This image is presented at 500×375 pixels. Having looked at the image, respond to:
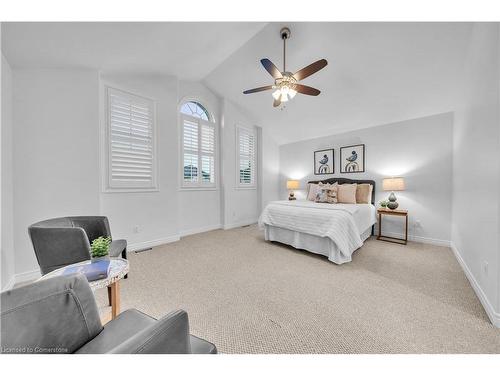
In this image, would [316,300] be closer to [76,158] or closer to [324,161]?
[76,158]

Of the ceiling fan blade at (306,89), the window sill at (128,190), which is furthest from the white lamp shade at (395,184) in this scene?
the window sill at (128,190)

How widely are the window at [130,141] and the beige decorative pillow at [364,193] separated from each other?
399 cm

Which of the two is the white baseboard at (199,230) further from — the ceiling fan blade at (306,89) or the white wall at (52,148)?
the ceiling fan blade at (306,89)

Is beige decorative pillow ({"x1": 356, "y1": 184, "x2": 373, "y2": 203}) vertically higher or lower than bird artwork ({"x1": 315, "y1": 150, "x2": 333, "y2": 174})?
lower

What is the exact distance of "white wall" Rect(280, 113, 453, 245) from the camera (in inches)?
133

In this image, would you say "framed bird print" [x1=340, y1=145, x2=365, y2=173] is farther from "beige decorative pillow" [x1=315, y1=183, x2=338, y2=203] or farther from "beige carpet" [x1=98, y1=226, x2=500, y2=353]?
"beige carpet" [x1=98, y1=226, x2=500, y2=353]

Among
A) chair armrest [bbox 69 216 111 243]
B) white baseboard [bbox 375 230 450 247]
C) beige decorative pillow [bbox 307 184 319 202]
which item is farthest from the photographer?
beige decorative pillow [bbox 307 184 319 202]

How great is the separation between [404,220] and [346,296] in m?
2.78

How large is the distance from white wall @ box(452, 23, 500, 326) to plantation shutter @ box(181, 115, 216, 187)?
13.6 ft

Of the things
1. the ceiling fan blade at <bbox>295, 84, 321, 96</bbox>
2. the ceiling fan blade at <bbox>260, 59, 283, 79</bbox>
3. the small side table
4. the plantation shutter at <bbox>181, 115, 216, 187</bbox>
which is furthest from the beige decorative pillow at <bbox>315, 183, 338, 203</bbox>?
the small side table
